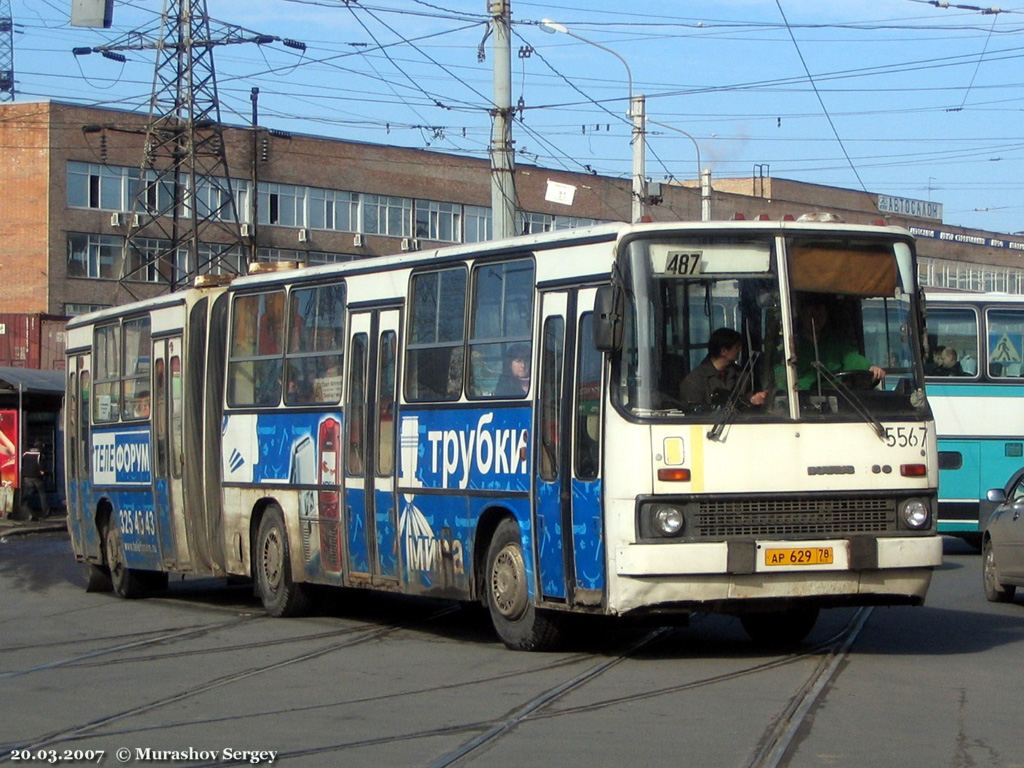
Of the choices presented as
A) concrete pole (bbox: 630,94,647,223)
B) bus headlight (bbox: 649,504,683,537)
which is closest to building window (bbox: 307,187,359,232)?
concrete pole (bbox: 630,94,647,223)

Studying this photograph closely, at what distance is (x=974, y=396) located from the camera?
81.4 feet

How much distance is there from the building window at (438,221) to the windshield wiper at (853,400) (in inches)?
2500

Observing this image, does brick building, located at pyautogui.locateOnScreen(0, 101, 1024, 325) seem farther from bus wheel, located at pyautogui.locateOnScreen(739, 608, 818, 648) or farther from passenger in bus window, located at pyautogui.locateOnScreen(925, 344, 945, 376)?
bus wheel, located at pyautogui.locateOnScreen(739, 608, 818, 648)

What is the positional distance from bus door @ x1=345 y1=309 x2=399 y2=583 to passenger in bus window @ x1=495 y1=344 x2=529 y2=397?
64.6 inches

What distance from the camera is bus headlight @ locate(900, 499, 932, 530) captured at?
11383mm

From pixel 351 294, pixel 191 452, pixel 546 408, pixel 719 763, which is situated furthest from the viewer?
pixel 191 452

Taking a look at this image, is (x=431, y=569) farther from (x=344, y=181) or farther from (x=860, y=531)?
(x=344, y=181)

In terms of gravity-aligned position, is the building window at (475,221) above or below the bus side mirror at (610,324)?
above

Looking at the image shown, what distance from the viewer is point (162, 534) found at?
17.9 metres

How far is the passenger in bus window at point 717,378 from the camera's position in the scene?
11086 mm

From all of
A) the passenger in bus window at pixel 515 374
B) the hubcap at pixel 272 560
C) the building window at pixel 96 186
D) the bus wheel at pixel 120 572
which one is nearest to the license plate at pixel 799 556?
the passenger in bus window at pixel 515 374

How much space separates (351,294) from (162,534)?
14.9 ft

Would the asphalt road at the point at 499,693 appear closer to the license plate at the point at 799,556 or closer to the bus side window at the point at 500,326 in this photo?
the license plate at the point at 799,556

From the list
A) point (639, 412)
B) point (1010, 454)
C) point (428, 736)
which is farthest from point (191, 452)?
point (1010, 454)
